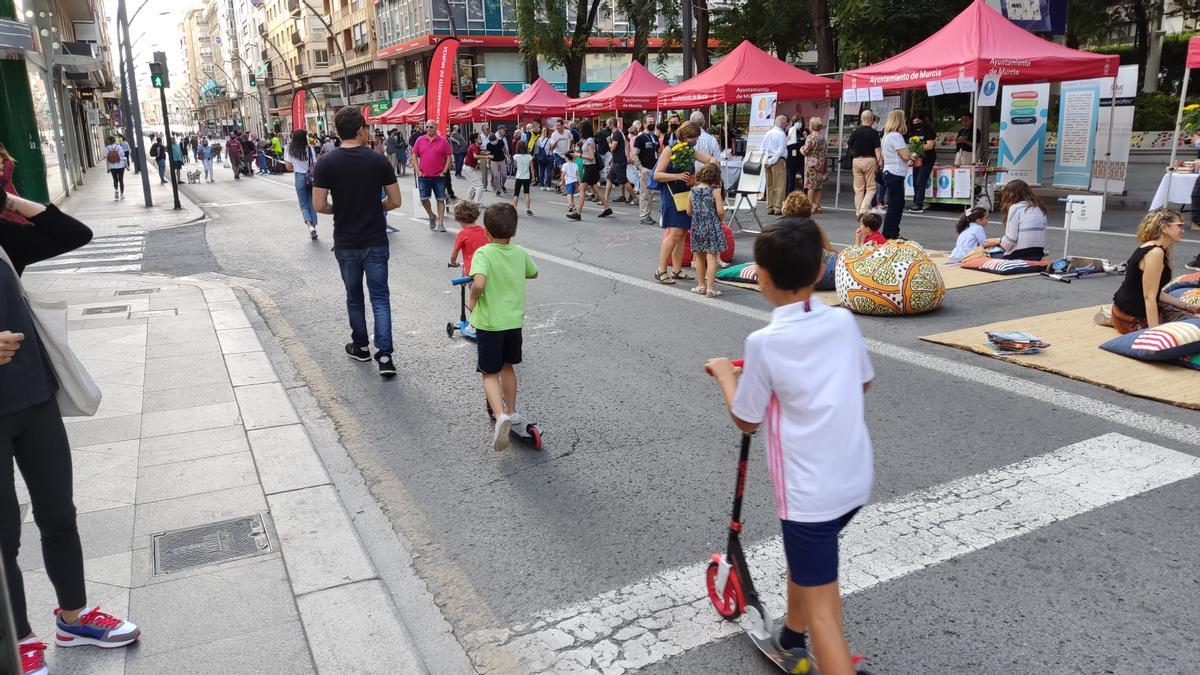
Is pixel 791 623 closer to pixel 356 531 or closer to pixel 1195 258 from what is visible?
pixel 356 531

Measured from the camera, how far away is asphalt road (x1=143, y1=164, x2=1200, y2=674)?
3.14m

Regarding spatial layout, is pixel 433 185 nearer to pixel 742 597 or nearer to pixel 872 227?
pixel 872 227

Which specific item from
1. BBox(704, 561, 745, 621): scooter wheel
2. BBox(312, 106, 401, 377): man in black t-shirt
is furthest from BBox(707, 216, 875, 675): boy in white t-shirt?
BBox(312, 106, 401, 377): man in black t-shirt

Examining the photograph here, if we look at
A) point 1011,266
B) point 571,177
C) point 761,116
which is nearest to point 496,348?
point 1011,266

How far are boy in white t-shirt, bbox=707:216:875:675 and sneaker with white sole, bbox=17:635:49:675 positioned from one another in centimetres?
247

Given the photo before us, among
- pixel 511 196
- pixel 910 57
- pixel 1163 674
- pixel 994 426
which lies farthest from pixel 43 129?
pixel 1163 674

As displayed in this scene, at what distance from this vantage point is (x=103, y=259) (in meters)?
13.5

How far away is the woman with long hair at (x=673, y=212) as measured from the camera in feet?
31.3

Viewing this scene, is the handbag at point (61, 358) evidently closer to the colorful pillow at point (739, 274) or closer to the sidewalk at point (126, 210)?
the colorful pillow at point (739, 274)

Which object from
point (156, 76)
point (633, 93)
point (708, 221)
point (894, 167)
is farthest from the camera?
point (633, 93)

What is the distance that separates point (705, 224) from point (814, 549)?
686cm

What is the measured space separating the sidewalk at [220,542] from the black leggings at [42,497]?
0.98 ft

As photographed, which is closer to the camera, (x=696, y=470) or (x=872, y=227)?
(x=696, y=470)

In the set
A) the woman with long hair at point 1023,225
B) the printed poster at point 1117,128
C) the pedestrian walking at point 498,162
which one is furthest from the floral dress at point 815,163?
the pedestrian walking at point 498,162
